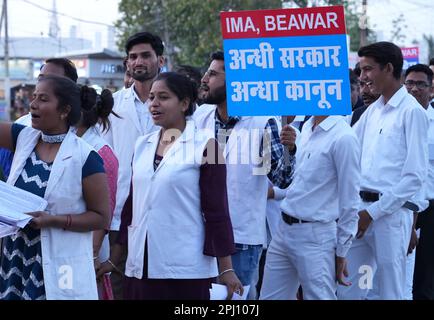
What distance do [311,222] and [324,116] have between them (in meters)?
0.72

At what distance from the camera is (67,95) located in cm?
427

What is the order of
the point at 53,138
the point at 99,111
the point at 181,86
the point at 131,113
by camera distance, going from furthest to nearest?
the point at 131,113
the point at 99,111
the point at 181,86
the point at 53,138

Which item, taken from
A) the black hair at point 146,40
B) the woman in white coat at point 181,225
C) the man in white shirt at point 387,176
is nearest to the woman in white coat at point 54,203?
the woman in white coat at point 181,225

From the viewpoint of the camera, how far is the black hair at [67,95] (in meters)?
4.25

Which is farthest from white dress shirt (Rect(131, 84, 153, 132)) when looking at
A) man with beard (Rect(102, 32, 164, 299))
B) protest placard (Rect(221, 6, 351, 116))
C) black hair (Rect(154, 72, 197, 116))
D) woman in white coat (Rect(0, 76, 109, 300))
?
woman in white coat (Rect(0, 76, 109, 300))

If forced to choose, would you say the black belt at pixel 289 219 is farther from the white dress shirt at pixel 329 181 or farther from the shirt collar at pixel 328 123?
the shirt collar at pixel 328 123

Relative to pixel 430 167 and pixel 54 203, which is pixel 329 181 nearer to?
pixel 54 203

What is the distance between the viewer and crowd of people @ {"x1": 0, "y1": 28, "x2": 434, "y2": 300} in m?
4.14

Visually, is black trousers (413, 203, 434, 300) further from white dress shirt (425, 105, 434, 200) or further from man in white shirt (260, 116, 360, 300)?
man in white shirt (260, 116, 360, 300)

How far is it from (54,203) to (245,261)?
6.06 ft

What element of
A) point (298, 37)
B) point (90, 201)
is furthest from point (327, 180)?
point (90, 201)

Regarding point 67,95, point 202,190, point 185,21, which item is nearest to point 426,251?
point 202,190

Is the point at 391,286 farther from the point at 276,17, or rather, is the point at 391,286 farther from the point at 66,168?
the point at 66,168

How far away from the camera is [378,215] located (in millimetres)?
5613
